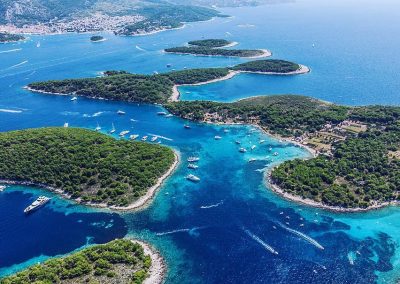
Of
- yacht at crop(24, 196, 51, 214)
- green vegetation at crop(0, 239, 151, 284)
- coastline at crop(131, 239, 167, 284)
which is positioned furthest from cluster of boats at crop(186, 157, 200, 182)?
yacht at crop(24, 196, 51, 214)

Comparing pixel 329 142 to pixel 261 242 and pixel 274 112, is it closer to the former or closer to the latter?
pixel 274 112

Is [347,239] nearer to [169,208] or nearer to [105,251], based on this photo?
[169,208]

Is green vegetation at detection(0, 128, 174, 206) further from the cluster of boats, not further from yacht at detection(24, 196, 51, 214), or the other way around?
the cluster of boats

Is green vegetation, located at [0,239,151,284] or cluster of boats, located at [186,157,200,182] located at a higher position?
cluster of boats, located at [186,157,200,182]

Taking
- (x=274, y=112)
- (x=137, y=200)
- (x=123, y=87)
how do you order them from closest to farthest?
(x=137, y=200), (x=274, y=112), (x=123, y=87)

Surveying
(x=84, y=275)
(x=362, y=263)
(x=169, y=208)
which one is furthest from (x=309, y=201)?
(x=84, y=275)

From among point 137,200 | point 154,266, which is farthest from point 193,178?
point 154,266
